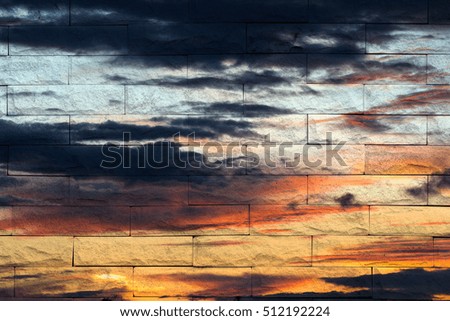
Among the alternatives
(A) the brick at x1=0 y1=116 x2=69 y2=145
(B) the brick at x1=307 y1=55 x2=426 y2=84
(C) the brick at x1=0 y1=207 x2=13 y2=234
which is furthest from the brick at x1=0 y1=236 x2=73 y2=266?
(B) the brick at x1=307 y1=55 x2=426 y2=84

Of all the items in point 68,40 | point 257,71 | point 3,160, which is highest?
point 68,40

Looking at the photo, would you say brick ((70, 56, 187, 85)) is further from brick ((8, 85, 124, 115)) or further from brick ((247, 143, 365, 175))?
brick ((247, 143, 365, 175))

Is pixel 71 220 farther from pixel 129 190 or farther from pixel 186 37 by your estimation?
pixel 186 37

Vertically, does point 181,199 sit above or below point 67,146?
below

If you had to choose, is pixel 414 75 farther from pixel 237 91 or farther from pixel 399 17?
pixel 237 91

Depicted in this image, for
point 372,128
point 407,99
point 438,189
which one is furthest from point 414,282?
point 407,99

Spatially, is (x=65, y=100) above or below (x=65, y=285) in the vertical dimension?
above
